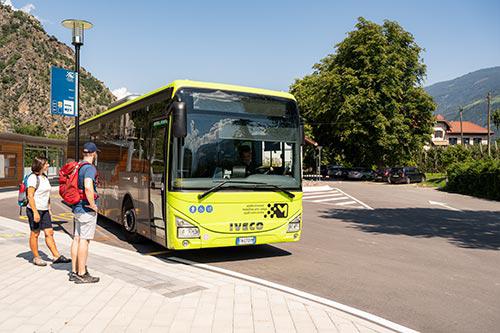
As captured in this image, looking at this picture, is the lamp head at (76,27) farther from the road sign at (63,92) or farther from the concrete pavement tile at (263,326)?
the concrete pavement tile at (263,326)

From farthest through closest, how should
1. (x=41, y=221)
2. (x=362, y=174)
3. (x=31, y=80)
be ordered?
1. (x=31, y=80)
2. (x=362, y=174)
3. (x=41, y=221)

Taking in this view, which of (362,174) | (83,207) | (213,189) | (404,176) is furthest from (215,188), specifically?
(362,174)

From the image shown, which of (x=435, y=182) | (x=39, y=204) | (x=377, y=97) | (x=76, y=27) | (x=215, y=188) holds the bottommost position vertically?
(x=435, y=182)

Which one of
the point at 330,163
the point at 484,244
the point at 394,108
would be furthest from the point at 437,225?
the point at 330,163

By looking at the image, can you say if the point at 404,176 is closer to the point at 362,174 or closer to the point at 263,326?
the point at 362,174

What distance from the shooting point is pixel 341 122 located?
45062 mm

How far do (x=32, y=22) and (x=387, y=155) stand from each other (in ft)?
380

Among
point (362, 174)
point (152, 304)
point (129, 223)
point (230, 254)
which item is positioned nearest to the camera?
point (152, 304)

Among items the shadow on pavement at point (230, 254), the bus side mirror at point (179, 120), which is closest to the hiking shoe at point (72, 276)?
the shadow on pavement at point (230, 254)

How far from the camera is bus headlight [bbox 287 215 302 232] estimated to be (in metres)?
8.30

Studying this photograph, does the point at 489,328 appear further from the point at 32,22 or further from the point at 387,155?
the point at 32,22

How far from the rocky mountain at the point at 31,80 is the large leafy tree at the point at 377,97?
5902cm

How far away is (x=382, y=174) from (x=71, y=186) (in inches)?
1744

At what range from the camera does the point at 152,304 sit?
5.26 metres
